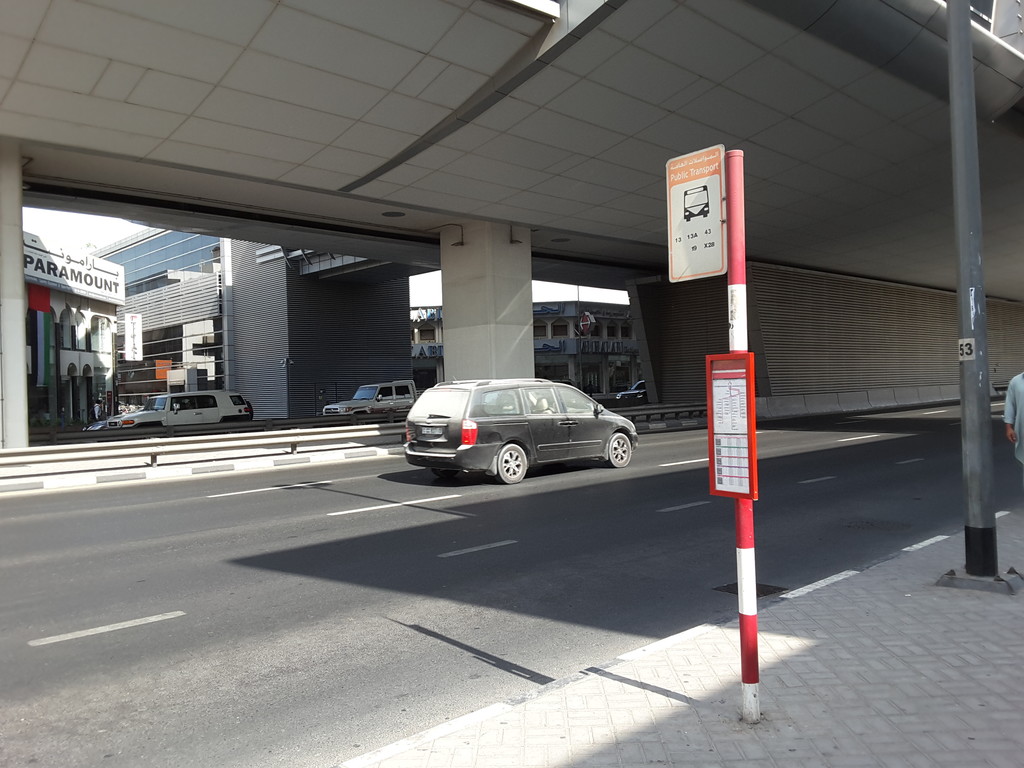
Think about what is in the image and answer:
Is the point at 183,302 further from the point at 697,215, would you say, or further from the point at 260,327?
the point at 697,215

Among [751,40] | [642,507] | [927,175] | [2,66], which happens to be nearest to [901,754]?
[642,507]

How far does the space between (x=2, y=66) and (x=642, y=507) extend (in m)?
12.1

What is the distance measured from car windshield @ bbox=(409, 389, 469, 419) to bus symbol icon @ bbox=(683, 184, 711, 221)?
8.90 meters

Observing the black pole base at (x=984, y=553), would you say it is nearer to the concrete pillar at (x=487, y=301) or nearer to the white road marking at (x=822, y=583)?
the white road marking at (x=822, y=583)

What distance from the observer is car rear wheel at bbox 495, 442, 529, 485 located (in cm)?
1251

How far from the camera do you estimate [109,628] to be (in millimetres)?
5496

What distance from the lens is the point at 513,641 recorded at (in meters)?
5.09

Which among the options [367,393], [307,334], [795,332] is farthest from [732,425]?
[307,334]

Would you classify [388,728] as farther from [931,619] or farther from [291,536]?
[291,536]

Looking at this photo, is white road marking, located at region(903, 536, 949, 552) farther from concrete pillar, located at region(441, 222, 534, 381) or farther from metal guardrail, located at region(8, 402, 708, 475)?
concrete pillar, located at region(441, 222, 534, 381)

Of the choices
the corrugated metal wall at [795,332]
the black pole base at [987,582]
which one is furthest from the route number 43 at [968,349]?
the corrugated metal wall at [795,332]

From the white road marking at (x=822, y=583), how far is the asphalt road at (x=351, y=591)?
246 millimetres

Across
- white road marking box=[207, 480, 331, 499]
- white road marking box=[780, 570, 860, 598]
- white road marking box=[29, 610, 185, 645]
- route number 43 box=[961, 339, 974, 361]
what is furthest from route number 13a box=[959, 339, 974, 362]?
white road marking box=[207, 480, 331, 499]

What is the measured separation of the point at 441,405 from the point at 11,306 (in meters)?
9.43
